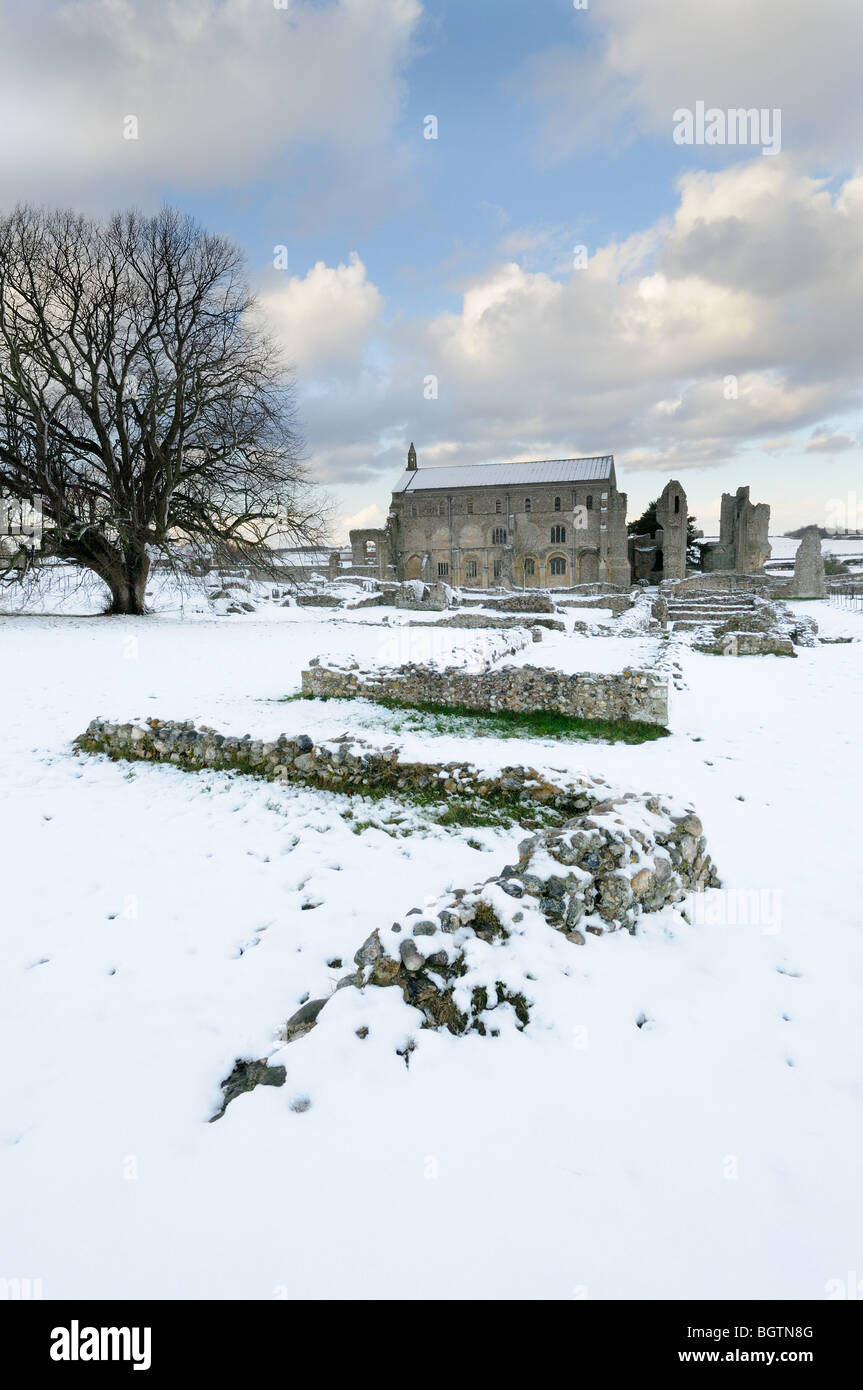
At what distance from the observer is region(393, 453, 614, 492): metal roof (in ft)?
181

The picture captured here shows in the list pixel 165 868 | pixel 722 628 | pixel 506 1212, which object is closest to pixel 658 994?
pixel 506 1212

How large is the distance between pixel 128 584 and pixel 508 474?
143 feet

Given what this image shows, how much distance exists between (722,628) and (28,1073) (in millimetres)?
20210

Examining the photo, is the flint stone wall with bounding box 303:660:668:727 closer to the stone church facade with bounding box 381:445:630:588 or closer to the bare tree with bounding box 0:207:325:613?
the bare tree with bounding box 0:207:325:613

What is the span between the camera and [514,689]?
9.94 metres

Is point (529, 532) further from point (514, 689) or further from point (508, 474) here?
point (514, 689)

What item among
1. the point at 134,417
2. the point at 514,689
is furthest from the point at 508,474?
the point at 514,689

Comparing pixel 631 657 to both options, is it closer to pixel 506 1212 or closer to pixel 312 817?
pixel 312 817

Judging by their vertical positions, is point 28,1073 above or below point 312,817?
below

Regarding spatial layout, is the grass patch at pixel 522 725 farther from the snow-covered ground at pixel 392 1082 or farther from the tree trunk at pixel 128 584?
the tree trunk at pixel 128 584

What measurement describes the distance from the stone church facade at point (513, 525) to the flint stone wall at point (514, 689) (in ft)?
139

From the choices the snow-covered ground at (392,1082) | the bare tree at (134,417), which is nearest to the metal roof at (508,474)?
the bare tree at (134,417)

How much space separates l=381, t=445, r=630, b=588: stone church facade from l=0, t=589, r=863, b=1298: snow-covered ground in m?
48.2
